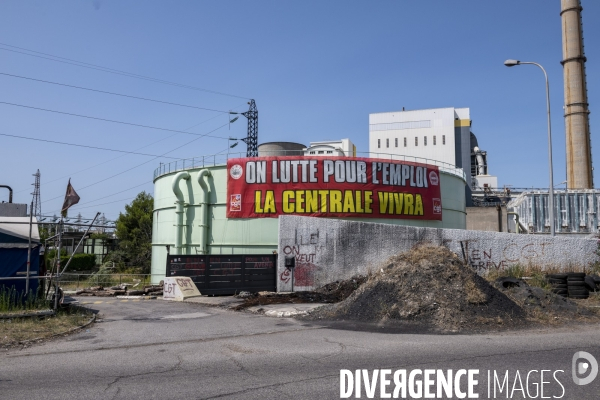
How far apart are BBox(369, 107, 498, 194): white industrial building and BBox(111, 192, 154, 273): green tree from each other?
32.0 meters

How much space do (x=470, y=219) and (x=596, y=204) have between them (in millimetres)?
10020

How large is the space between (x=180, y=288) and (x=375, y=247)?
8.72 m

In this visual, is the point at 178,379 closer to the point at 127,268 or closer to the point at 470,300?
the point at 470,300

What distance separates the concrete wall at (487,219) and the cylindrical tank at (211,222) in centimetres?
1112

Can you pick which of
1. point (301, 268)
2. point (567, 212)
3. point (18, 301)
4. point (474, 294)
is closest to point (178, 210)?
point (301, 268)

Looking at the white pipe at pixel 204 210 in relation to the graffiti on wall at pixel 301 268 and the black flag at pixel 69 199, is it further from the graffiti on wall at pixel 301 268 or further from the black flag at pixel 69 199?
the black flag at pixel 69 199

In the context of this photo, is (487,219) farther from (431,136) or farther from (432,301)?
(432,301)

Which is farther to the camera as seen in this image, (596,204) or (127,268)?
(127,268)

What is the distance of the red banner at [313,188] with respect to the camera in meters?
27.6

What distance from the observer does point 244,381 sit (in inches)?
276

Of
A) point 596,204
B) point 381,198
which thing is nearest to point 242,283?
point 381,198

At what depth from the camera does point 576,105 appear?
4703 centimetres

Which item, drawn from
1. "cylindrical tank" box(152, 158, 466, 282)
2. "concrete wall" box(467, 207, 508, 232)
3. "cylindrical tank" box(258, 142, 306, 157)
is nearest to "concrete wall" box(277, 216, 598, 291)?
"cylindrical tank" box(152, 158, 466, 282)

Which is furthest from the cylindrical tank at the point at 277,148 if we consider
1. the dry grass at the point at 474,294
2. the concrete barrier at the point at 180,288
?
the dry grass at the point at 474,294
